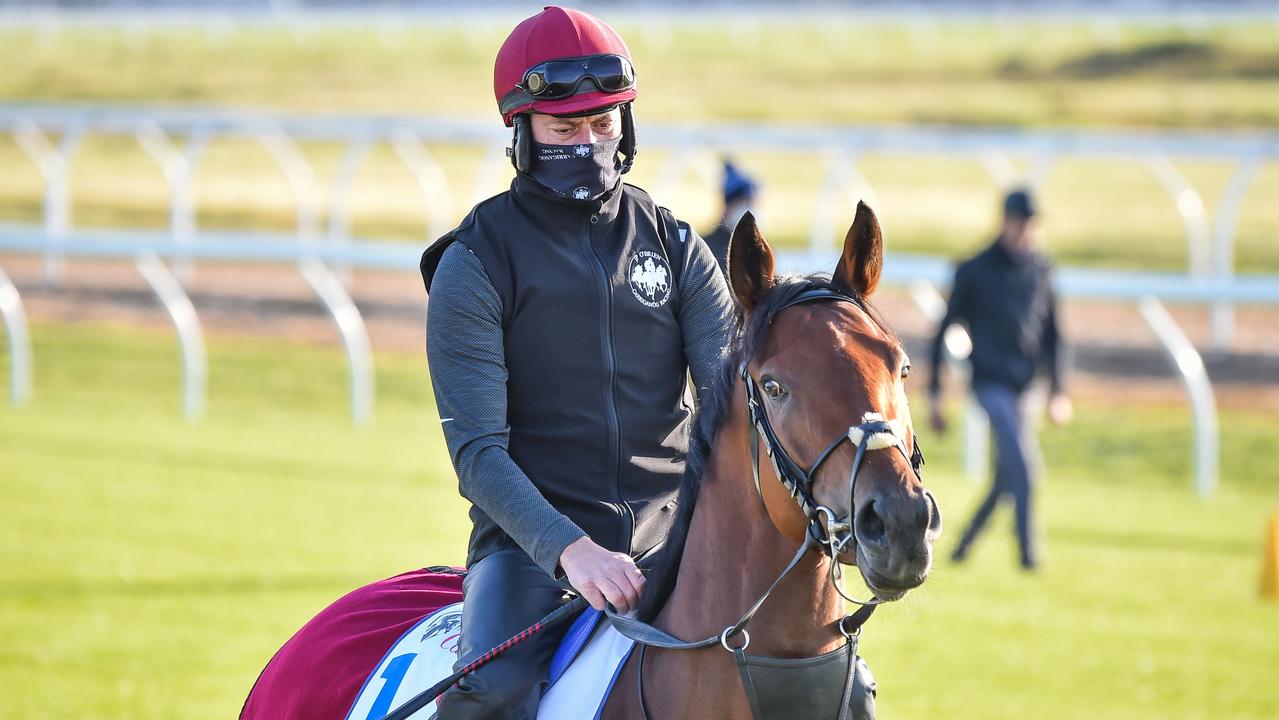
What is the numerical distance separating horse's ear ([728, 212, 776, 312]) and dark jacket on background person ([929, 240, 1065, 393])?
6.84 m

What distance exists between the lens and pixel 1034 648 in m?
7.84

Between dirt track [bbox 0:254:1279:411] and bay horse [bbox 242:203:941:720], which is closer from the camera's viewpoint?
bay horse [bbox 242:203:941:720]

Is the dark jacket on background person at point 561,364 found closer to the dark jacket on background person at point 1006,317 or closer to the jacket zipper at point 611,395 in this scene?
the jacket zipper at point 611,395

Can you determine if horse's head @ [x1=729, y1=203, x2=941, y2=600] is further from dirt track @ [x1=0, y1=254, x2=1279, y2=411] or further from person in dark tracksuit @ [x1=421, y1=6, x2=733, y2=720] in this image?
dirt track @ [x1=0, y1=254, x2=1279, y2=411]

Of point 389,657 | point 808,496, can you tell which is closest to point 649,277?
point 808,496

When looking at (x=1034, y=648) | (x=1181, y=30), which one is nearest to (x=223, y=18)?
(x=1181, y=30)

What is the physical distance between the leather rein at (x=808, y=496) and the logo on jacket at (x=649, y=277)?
0.47m

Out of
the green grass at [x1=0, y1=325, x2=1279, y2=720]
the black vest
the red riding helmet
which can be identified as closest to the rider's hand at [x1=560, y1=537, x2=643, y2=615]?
the black vest

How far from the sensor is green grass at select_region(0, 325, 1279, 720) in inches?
279

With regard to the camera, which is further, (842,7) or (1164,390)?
(842,7)

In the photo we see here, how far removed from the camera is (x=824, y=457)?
2619mm

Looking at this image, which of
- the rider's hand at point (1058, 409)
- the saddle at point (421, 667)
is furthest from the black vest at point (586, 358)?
the rider's hand at point (1058, 409)

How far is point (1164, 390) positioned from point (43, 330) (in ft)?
40.8

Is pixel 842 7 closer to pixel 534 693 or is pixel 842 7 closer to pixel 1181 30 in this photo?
pixel 1181 30
